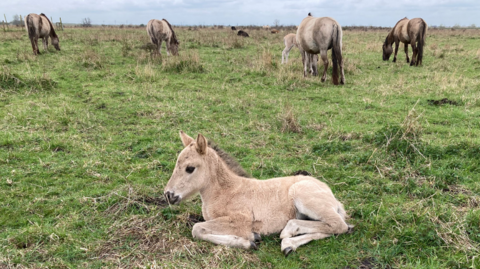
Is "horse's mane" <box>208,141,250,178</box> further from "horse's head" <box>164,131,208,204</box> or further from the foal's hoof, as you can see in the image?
the foal's hoof

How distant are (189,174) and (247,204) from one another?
0.79m

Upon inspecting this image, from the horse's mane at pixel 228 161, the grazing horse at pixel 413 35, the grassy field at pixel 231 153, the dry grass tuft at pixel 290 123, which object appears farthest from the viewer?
the grazing horse at pixel 413 35

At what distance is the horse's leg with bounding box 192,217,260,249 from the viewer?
3.53 meters

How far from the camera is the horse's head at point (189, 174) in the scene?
3.63 meters

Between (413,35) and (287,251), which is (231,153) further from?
(413,35)

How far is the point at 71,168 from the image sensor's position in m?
5.37

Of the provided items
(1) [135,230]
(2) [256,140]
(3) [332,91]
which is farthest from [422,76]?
(1) [135,230]

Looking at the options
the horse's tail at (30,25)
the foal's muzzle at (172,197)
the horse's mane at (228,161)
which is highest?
the horse's tail at (30,25)

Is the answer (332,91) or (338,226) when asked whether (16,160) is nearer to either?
(338,226)

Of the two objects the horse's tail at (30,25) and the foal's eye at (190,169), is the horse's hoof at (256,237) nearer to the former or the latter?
the foal's eye at (190,169)

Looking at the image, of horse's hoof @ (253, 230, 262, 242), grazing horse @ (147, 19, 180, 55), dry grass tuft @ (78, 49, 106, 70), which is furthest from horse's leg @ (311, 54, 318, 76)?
horse's hoof @ (253, 230, 262, 242)

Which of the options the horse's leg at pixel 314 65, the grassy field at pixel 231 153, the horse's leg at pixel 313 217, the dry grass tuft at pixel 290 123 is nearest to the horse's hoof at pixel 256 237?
the grassy field at pixel 231 153

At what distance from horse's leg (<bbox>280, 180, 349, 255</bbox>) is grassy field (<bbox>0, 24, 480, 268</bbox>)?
0.14 meters

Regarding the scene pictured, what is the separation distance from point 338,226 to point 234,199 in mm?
1256
